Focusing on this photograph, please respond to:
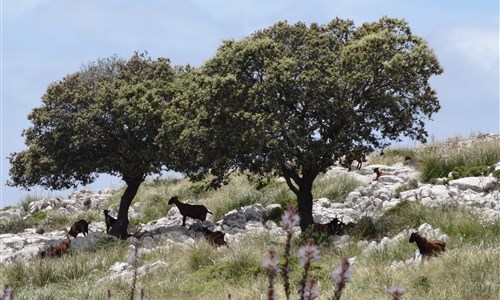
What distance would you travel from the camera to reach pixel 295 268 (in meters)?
14.9

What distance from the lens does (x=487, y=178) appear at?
69.8ft

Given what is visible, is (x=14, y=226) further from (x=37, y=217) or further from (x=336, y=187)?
(x=336, y=187)

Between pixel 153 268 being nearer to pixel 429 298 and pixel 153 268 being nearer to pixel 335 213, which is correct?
pixel 429 298

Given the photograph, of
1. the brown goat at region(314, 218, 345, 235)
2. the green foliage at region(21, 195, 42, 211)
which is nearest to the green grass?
the brown goat at region(314, 218, 345, 235)

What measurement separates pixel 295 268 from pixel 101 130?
11.2 metres

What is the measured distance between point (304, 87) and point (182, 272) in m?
5.87

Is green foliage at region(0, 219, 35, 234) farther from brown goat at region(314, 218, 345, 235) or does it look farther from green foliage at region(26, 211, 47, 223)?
brown goat at region(314, 218, 345, 235)

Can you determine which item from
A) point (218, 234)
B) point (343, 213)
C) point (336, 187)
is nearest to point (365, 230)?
point (218, 234)

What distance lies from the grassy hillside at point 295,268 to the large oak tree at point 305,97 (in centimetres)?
204

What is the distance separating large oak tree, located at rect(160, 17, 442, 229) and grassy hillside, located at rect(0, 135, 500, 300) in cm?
204

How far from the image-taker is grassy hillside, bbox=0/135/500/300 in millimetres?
11984

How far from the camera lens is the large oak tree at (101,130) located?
24.2 meters

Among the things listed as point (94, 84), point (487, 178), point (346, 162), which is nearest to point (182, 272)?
point (346, 162)

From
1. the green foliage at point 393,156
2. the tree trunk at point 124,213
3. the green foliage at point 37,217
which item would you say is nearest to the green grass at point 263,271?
the tree trunk at point 124,213
